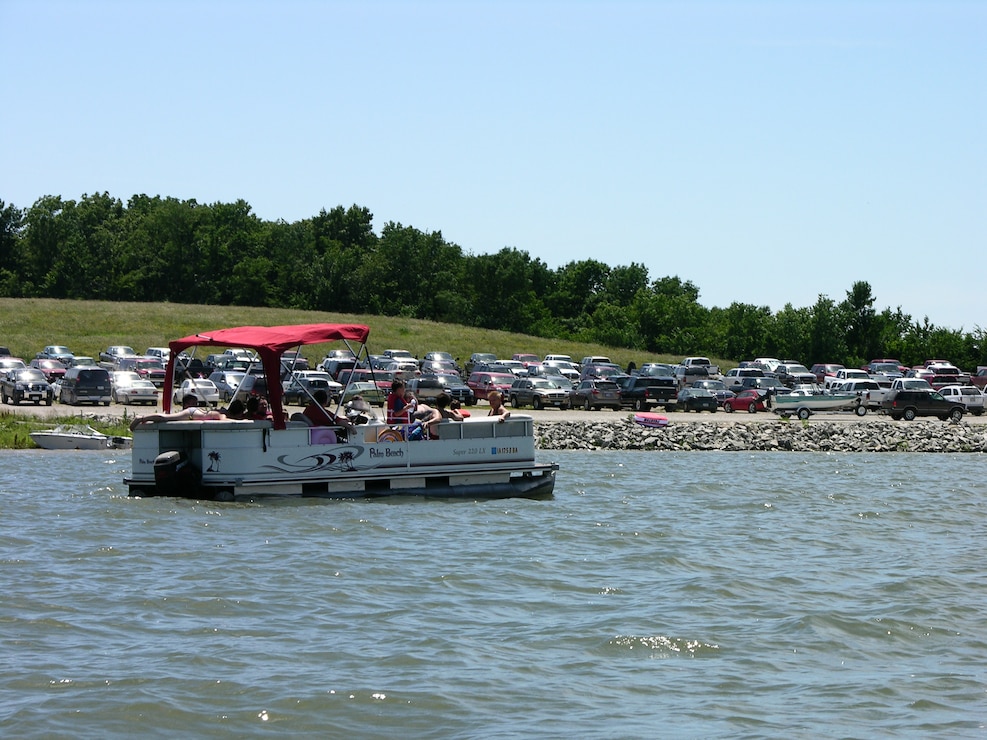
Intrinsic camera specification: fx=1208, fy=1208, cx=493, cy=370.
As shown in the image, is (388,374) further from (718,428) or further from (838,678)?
(838,678)

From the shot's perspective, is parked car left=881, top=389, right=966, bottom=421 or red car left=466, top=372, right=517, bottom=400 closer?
parked car left=881, top=389, right=966, bottom=421

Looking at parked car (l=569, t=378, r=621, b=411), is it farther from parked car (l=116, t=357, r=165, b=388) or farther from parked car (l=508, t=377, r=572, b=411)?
parked car (l=116, t=357, r=165, b=388)

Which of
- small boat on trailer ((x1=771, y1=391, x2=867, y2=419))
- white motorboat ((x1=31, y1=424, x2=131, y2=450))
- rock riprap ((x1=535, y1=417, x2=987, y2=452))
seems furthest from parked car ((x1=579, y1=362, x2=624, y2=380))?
white motorboat ((x1=31, y1=424, x2=131, y2=450))

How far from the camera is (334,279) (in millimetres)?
115938

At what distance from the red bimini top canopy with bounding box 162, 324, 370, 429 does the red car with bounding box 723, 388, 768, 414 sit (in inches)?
1444

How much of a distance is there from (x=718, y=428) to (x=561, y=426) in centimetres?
585

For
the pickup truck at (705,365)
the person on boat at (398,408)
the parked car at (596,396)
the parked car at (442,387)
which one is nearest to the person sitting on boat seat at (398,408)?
the person on boat at (398,408)

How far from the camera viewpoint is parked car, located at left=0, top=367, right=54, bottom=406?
159 feet

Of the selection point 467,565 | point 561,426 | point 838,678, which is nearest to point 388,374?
point 561,426

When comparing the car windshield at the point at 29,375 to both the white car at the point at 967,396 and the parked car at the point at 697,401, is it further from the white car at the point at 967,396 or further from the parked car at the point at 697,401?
the white car at the point at 967,396

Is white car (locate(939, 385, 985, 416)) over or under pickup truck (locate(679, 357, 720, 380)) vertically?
under

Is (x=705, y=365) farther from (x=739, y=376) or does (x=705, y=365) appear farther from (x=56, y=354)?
(x=56, y=354)

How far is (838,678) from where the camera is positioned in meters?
11.5

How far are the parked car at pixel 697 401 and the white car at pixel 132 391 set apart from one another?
23.4 m
